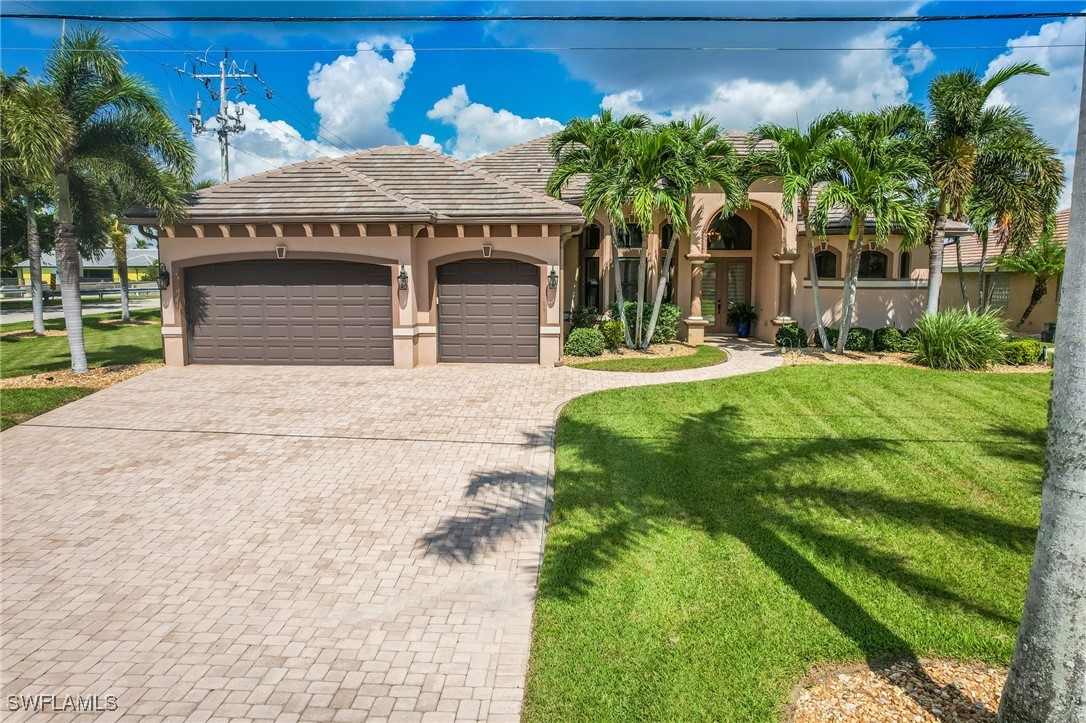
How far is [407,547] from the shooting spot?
6.35 m

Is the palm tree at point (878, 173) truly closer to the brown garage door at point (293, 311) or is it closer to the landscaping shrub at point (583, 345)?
the landscaping shrub at point (583, 345)

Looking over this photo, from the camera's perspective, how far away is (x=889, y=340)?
16.9m

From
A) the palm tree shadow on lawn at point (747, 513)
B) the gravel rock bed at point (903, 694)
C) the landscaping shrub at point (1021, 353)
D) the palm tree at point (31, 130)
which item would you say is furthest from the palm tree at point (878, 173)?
the palm tree at point (31, 130)

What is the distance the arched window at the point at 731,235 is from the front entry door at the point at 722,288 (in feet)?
1.41

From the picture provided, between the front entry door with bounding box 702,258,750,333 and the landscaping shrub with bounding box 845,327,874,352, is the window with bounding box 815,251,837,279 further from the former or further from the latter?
the landscaping shrub with bounding box 845,327,874,352

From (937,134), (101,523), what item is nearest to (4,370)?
(101,523)

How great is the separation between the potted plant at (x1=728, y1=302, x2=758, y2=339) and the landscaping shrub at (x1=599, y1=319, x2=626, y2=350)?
564 cm

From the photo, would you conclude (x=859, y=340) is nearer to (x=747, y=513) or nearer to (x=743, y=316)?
(x=743, y=316)

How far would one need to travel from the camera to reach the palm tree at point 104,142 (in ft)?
42.8

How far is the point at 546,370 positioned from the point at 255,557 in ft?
31.5

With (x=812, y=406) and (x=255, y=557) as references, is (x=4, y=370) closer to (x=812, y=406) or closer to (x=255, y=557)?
(x=255, y=557)

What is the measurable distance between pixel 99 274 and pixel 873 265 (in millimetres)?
86741

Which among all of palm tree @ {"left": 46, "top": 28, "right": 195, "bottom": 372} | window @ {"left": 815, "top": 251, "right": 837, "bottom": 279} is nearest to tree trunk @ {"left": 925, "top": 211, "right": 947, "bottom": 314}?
window @ {"left": 815, "top": 251, "right": 837, "bottom": 279}

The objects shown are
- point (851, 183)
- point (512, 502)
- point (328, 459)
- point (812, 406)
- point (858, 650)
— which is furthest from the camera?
point (851, 183)
